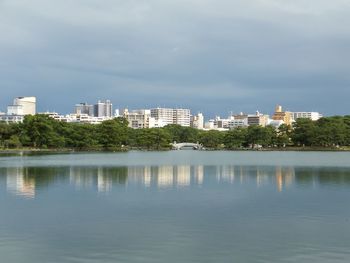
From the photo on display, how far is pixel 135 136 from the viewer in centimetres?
9569

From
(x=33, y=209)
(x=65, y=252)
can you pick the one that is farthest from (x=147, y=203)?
(x=65, y=252)

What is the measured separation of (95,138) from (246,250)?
223ft

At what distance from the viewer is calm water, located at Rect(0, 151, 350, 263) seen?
10.3 metres

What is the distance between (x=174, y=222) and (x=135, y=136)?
271 feet

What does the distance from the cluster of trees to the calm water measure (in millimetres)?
47734

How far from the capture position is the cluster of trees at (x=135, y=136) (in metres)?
69.5

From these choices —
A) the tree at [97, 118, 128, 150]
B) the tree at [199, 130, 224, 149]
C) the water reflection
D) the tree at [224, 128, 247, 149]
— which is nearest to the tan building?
the tree at [199, 130, 224, 149]

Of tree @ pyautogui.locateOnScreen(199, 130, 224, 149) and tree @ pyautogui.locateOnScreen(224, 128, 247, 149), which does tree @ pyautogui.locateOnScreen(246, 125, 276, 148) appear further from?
tree @ pyautogui.locateOnScreen(199, 130, 224, 149)

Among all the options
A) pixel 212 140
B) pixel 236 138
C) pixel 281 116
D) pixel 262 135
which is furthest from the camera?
pixel 281 116

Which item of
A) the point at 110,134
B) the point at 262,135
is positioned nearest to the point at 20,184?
the point at 110,134

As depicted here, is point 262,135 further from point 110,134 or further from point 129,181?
point 129,181

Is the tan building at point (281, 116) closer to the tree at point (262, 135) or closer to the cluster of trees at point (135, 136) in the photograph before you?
the cluster of trees at point (135, 136)

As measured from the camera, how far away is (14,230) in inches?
493

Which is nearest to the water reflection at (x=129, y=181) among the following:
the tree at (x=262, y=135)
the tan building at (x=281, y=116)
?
the tree at (x=262, y=135)
